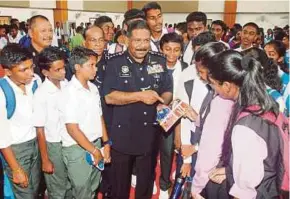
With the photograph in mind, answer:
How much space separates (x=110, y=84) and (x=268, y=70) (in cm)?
103

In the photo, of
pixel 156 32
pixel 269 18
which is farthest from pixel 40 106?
pixel 269 18

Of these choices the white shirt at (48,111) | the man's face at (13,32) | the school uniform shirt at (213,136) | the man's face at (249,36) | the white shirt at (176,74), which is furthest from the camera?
the man's face at (13,32)

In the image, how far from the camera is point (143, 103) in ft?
7.20

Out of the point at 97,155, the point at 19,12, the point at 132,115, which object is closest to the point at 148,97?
the point at 132,115

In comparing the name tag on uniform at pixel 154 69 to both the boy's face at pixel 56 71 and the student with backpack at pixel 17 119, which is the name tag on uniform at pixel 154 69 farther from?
the student with backpack at pixel 17 119

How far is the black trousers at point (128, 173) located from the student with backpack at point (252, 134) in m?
0.97

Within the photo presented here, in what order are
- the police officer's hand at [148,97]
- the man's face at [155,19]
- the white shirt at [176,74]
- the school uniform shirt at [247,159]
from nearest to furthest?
the school uniform shirt at [247,159], the police officer's hand at [148,97], the white shirt at [176,74], the man's face at [155,19]

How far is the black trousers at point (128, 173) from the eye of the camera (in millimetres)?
2264

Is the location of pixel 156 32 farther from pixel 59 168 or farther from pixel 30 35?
pixel 59 168

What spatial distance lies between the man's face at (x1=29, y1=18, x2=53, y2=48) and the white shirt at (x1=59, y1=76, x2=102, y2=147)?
684 mm

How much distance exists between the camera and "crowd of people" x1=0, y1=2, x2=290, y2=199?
140cm

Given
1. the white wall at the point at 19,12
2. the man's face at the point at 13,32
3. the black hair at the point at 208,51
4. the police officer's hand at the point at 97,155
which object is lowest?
the police officer's hand at the point at 97,155

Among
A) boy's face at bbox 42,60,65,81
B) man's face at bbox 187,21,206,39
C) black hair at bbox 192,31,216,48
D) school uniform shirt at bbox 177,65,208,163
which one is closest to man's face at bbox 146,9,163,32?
man's face at bbox 187,21,206,39

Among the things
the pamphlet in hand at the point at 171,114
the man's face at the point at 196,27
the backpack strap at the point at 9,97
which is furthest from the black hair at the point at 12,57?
the man's face at the point at 196,27
